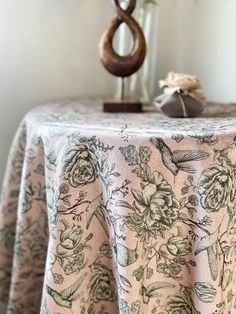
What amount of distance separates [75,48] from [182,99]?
49 cm

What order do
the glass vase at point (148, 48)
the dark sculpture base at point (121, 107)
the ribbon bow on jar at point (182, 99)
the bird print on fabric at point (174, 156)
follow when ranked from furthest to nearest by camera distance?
1. the glass vase at point (148, 48)
2. the dark sculpture base at point (121, 107)
3. the ribbon bow on jar at point (182, 99)
4. the bird print on fabric at point (174, 156)

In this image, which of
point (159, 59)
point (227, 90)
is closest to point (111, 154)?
point (227, 90)

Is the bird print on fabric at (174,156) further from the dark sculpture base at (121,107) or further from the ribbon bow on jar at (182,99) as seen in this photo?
the dark sculpture base at (121,107)

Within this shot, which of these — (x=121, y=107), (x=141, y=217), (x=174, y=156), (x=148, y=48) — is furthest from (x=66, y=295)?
(x=148, y=48)

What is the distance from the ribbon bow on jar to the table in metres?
0.08

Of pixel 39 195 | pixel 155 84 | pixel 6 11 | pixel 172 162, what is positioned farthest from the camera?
pixel 155 84

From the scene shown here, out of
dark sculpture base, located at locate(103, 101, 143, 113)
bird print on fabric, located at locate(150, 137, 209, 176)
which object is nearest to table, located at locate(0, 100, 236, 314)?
bird print on fabric, located at locate(150, 137, 209, 176)

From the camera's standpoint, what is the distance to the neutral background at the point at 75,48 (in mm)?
1175

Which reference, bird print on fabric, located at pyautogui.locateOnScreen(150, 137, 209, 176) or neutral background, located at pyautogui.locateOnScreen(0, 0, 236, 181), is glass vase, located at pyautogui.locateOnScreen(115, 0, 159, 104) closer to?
neutral background, located at pyautogui.locateOnScreen(0, 0, 236, 181)

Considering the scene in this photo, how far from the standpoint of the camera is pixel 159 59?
53.7 inches

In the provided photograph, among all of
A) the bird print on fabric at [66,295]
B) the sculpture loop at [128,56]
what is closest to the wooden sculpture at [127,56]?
the sculpture loop at [128,56]

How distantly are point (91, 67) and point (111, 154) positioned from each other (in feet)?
2.17

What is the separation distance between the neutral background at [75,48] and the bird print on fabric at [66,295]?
0.61 metres

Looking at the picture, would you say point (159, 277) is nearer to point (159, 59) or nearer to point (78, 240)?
point (78, 240)
